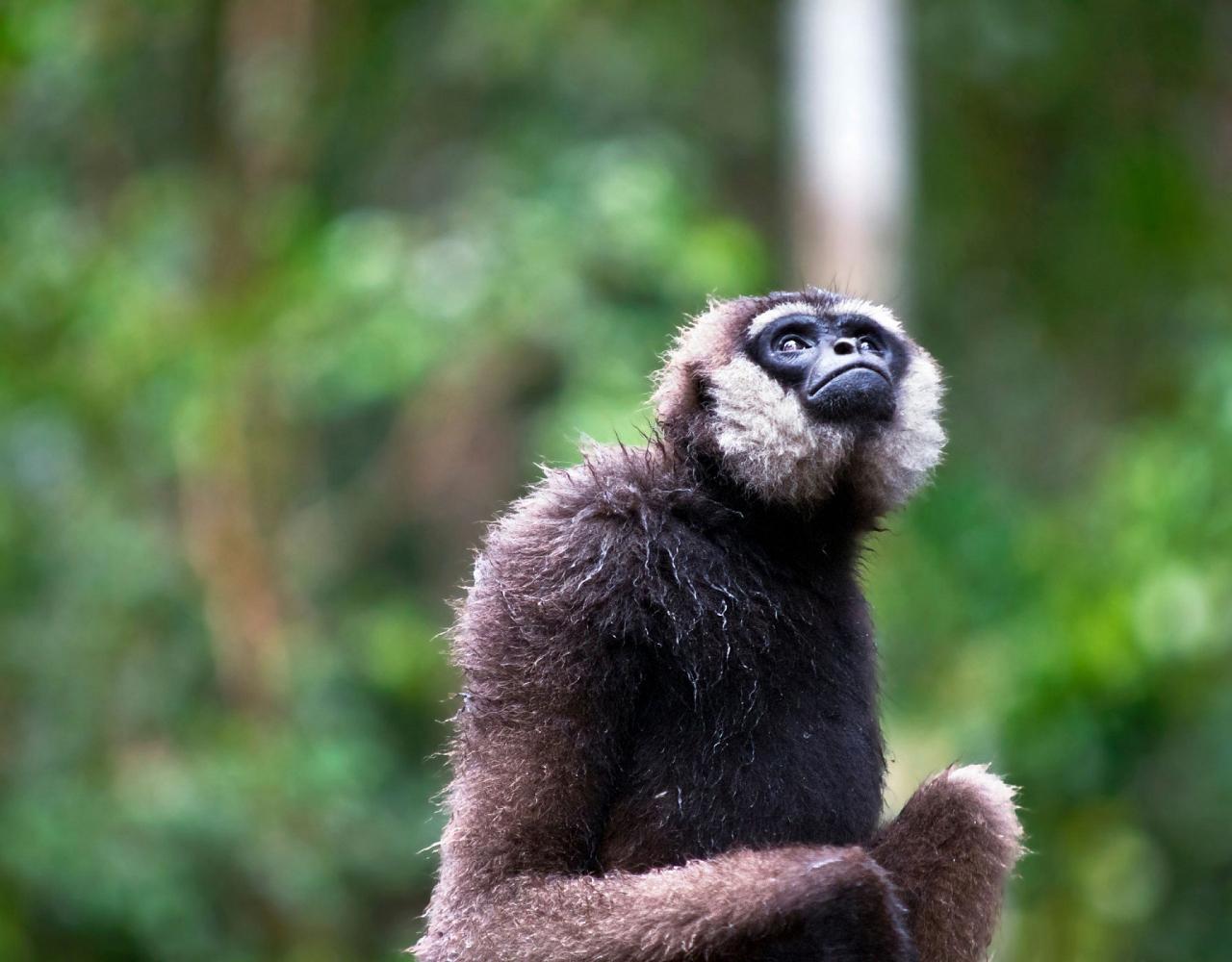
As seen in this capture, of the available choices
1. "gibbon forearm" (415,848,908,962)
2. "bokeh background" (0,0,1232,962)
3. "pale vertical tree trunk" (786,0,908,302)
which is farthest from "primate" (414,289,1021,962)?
"pale vertical tree trunk" (786,0,908,302)

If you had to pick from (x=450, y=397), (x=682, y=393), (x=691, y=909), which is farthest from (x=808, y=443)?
(x=450, y=397)

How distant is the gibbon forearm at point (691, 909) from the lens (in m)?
3.18

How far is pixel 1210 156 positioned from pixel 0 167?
9343mm

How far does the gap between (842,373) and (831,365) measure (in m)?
0.04

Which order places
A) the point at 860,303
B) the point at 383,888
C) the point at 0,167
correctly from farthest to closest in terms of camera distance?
the point at 383,888 < the point at 0,167 < the point at 860,303

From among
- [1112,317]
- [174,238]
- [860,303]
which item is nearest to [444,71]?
[174,238]

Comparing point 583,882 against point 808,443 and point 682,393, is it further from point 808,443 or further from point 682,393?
point 682,393

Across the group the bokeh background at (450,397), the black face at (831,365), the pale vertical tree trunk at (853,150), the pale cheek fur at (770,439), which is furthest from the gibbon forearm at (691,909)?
the pale vertical tree trunk at (853,150)

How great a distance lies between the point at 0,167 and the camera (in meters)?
9.57

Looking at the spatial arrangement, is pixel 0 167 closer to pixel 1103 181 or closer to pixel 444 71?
pixel 444 71

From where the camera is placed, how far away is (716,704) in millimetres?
3625

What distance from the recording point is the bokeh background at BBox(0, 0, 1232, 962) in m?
7.97

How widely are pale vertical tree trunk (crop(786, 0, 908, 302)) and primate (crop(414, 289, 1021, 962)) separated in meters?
6.74

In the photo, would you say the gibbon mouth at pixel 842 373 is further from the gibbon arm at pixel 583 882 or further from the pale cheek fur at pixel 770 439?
the gibbon arm at pixel 583 882
